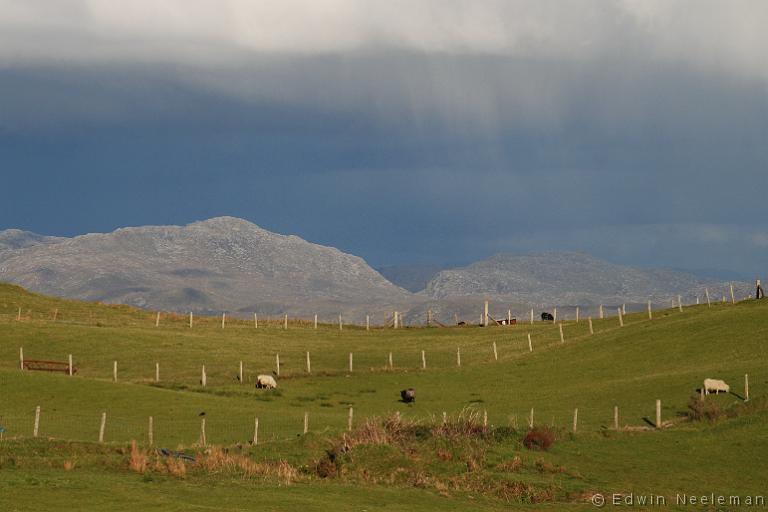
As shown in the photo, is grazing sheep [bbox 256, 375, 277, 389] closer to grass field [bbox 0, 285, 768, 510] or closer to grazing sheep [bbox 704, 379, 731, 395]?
grass field [bbox 0, 285, 768, 510]

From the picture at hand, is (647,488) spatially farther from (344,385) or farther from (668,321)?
(668,321)

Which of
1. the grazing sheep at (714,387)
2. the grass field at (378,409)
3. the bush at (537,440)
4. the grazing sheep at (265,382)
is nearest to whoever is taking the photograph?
the grass field at (378,409)

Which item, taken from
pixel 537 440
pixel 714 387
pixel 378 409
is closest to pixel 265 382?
pixel 378 409

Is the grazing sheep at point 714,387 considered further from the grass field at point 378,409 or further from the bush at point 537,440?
the bush at point 537,440

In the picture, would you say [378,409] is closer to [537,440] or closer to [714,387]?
[714,387]

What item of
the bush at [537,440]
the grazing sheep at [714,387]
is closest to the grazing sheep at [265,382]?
the grazing sheep at [714,387]

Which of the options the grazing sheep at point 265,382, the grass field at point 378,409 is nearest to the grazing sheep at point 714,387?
the grass field at point 378,409

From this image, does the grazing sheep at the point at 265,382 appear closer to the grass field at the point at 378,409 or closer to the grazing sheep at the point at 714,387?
the grass field at the point at 378,409

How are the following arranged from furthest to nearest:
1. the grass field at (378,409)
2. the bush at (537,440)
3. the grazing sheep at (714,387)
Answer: the grazing sheep at (714,387)
the bush at (537,440)
the grass field at (378,409)

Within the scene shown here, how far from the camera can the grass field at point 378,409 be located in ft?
147

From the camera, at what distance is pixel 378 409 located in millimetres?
81938

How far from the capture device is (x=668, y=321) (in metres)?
113

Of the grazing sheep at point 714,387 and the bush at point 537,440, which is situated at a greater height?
the grazing sheep at point 714,387

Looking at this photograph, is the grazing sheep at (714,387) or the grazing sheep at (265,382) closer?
the grazing sheep at (714,387)
